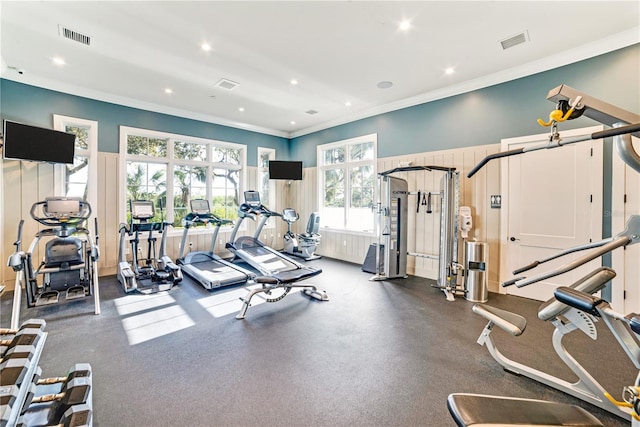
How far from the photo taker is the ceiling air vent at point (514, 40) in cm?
339

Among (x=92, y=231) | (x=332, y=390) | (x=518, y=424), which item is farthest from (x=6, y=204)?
(x=518, y=424)

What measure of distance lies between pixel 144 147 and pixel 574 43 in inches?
288

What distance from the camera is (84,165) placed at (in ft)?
16.6

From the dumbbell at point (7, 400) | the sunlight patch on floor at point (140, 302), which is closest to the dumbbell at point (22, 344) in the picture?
the dumbbell at point (7, 400)

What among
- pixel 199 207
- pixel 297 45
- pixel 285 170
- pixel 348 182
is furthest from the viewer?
pixel 285 170

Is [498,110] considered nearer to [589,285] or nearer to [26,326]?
[589,285]

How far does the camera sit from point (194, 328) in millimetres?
3166

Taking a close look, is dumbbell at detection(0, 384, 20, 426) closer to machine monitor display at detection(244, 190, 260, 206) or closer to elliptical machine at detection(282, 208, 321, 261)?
machine monitor display at detection(244, 190, 260, 206)

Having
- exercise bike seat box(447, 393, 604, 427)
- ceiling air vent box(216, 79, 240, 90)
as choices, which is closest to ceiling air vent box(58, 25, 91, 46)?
ceiling air vent box(216, 79, 240, 90)

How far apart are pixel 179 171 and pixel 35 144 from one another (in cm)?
237

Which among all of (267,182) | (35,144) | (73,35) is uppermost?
(73,35)

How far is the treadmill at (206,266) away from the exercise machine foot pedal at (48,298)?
1.78 m

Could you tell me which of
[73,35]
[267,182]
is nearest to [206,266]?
[267,182]

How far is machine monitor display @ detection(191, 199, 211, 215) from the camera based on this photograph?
216 inches
